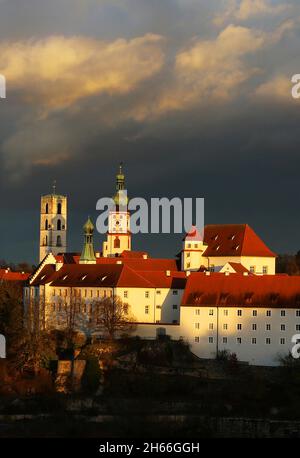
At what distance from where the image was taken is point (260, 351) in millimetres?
88250

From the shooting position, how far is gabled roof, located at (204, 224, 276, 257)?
356 feet

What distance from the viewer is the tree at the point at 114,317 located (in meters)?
91.3

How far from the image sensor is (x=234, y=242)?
109438 millimetres

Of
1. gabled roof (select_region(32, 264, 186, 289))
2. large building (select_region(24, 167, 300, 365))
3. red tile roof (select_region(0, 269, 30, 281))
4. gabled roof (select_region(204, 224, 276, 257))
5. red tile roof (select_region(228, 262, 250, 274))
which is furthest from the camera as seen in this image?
red tile roof (select_region(0, 269, 30, 281))

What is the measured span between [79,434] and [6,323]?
1615 centimetres

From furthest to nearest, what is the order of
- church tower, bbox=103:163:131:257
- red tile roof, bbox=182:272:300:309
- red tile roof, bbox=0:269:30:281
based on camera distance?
1. church tower, bbox=103:163:131:257
2. red tile roof, bbox=0:269:30:281
3. red tile roof, bbox=182:272:300:309

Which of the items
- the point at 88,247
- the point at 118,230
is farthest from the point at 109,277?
the point at 118,230

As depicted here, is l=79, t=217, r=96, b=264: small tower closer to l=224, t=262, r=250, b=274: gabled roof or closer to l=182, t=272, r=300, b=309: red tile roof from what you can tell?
l=224, t=262, r=250, b=274: gabled roof

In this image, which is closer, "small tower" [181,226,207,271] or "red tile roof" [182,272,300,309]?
"red tile roof" [182,272,300,309]

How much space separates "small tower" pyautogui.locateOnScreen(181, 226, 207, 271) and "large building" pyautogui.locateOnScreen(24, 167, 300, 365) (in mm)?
78

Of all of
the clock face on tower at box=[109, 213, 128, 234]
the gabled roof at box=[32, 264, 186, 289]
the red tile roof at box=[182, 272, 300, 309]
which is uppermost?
the clock face on tower at box=[109, 213, 128, 234]

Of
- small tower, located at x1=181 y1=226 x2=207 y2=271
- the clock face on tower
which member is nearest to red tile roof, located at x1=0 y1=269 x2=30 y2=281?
the clock face on tower

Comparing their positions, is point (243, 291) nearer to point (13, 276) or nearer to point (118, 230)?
point (13, 276)
